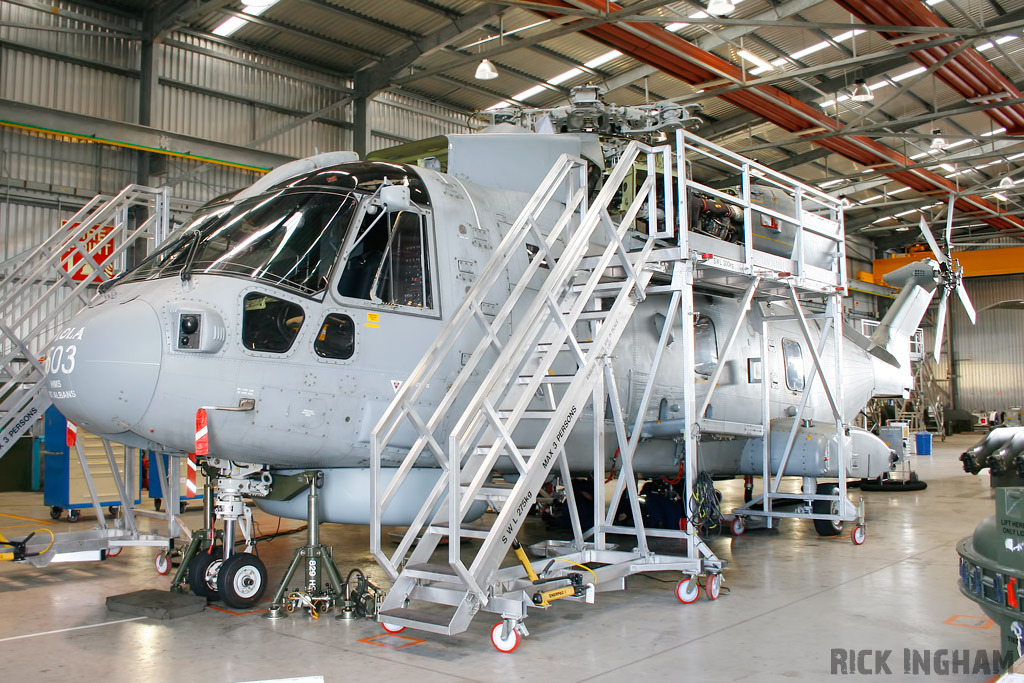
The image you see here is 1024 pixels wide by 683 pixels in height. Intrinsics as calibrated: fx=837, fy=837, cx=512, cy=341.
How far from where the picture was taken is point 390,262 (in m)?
6.95

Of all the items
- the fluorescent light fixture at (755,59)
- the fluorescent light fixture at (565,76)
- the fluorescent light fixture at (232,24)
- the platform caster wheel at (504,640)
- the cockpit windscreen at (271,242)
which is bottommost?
the platform caster wheel at (504,640)

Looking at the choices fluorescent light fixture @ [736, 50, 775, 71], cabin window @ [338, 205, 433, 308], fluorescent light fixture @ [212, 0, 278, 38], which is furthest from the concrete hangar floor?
fluorescent light fixture @ [736, 50, 775, 71]

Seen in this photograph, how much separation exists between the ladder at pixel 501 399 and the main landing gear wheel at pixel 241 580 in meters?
1.24

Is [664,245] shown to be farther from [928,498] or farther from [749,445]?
[928,498]

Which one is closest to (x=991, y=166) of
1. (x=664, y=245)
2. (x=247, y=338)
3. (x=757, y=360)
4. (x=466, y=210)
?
(x=757, y=360)

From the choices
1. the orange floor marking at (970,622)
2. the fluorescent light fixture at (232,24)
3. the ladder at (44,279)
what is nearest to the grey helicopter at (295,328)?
the ladder at (44,279)

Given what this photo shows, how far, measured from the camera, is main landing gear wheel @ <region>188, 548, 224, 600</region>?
277 inches

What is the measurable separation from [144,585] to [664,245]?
6.32 metres

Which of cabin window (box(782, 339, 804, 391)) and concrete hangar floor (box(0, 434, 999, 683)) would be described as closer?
concrete hangar floor (box(0, 434, 999, 683))

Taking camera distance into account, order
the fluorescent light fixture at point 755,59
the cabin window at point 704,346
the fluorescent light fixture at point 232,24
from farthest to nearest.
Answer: the fluorescent light fixture at point 755,59, the fluorescent light fixture at point 232,24, the cabin window at point 704,346

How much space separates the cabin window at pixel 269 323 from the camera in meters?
6.18

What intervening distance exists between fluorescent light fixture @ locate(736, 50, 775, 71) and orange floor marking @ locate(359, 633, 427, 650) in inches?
669

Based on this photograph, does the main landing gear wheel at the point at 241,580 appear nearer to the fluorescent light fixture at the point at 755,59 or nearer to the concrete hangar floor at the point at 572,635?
the concrete hangar floor at the point at 572,635

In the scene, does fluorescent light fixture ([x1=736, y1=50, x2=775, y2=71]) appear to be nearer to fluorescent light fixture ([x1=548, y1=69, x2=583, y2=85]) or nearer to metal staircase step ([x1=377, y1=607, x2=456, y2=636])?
fluorescent light fixture ([x1=548, y1=69, x2=583, y2=85])
